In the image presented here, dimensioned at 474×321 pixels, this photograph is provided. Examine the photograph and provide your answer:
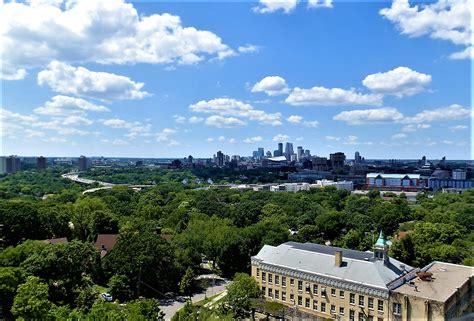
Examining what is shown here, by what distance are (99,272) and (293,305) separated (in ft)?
64.9

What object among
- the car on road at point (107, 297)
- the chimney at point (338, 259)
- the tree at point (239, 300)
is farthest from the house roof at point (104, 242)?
the chimney at point (338, 259)

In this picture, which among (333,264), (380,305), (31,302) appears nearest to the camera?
(31,302)

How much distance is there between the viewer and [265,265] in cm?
3834

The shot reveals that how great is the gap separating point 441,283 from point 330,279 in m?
8.71

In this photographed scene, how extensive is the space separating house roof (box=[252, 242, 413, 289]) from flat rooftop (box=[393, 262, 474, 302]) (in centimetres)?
158

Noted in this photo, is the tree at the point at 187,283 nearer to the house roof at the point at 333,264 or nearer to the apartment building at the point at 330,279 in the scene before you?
the apartment building at the point at 330,279

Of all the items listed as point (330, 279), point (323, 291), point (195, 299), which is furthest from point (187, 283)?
point (330, 279)

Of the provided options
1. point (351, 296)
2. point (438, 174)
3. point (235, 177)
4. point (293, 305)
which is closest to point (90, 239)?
point (293, 305)

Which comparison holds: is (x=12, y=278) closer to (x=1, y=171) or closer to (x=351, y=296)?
(x=351, y=296)

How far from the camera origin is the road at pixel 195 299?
113 feet

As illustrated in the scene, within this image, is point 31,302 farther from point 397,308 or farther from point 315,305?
point 397,308

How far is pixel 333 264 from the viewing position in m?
34.8

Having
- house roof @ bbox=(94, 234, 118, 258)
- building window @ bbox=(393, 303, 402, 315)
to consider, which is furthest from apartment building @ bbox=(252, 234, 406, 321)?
house roof @ bbox=(94, 234, 118, 258)

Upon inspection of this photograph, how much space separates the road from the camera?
34.4 meters
